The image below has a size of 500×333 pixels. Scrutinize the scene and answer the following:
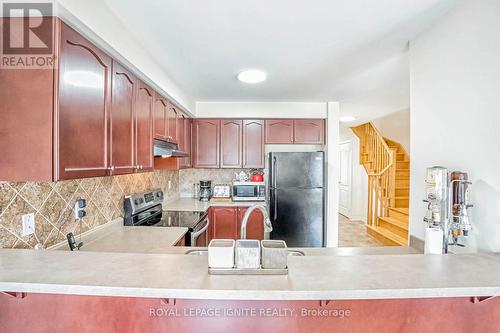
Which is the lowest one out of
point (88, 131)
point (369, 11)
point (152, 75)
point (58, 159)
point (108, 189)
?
point (108, 189)

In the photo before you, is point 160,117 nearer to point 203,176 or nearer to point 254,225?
point 203,176

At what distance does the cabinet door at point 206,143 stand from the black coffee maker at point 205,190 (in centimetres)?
27

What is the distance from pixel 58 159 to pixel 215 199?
2775mm

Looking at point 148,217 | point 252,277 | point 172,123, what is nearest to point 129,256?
point 252,277

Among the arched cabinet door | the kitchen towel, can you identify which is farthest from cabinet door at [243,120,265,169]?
the kitchen towel

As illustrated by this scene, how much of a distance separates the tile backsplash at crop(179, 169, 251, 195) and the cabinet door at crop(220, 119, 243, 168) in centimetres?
34

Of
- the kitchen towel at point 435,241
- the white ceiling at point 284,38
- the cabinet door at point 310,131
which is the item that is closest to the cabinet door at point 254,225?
the cabinet door at point 310,131

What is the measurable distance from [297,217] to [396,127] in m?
3.58

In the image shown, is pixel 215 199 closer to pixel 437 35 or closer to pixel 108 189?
pixel 108 189

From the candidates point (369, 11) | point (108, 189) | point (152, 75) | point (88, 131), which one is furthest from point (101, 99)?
point (369, 11)

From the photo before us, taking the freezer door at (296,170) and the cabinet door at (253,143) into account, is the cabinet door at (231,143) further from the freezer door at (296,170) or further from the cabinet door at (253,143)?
the freezer door at (296,170)

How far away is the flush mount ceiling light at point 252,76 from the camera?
2531mm

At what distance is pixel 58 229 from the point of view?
162 centimetres

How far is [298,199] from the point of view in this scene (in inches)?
139
